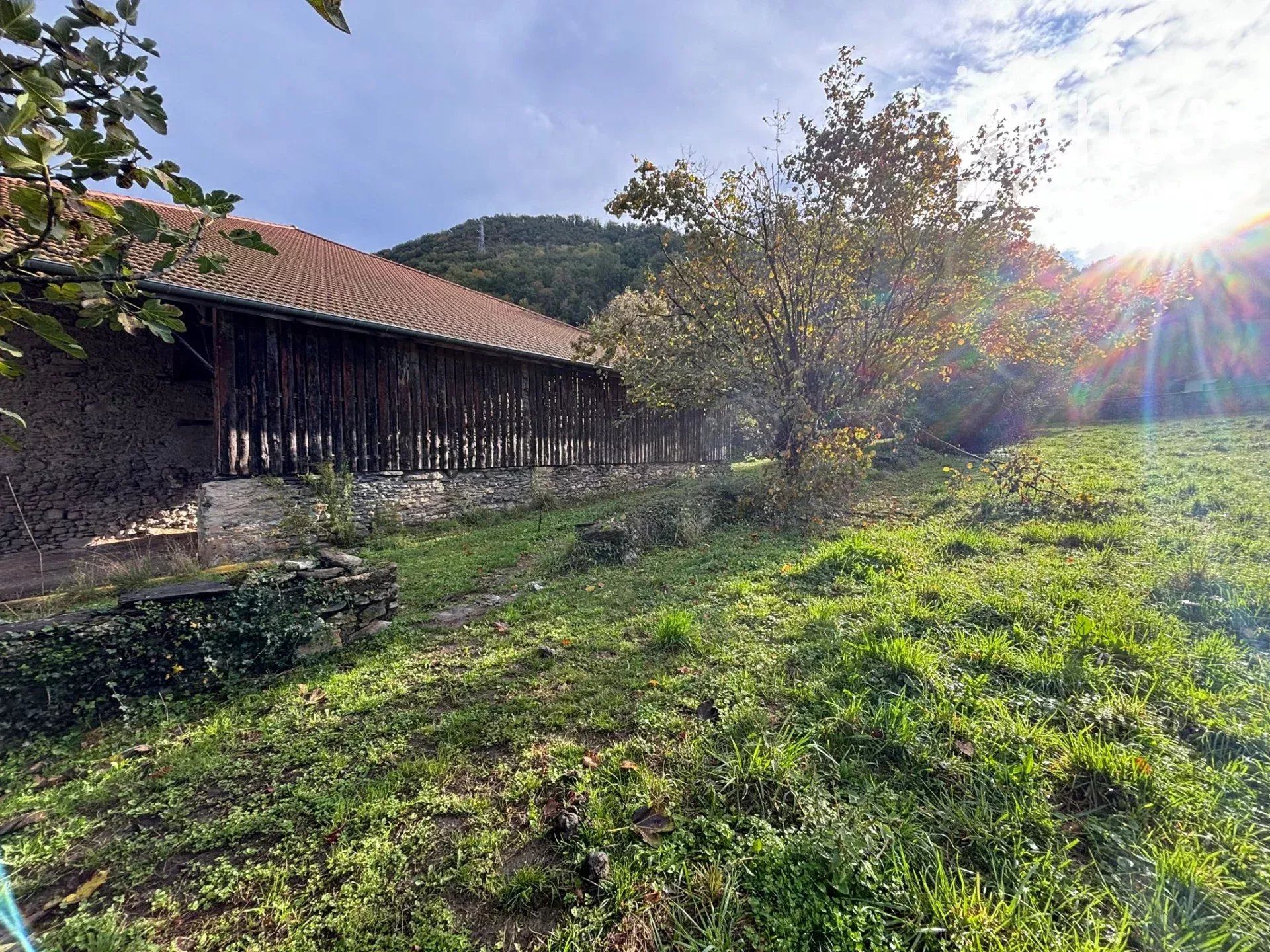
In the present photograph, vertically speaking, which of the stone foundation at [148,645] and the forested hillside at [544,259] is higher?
the forested hillside at [544,259]

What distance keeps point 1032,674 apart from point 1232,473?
29.2ft

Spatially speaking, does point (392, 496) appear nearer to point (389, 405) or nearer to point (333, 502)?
point (333, 502)

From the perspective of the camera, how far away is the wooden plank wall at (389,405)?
7473mm

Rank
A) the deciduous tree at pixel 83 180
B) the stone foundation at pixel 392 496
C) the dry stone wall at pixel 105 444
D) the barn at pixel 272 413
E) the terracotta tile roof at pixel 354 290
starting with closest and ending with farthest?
the deciduous tree at pixel 83 180 < the stone foundation at pixel 392 496 < the barn at pixel 272 413 < the terracotta tile roof at pixel 354 290 < the dry stone wall at pixel 105 444

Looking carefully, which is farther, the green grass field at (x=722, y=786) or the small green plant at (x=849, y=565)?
the small green plant at (x=849, y=565)

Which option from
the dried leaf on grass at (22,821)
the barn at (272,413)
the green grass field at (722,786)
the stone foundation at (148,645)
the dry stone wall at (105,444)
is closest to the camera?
the green grass field at (722,786)

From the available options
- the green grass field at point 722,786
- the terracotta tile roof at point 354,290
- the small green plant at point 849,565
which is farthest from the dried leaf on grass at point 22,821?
the terracotta tile roof at point 354,290

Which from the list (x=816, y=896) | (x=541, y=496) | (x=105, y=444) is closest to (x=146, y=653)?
(x=816, y=896)

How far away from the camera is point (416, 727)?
2.72m

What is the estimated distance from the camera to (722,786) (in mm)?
2107

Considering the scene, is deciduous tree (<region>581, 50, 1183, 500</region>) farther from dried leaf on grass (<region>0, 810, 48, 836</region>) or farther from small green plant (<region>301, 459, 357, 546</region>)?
dried leaf on grass (<region>0, 810, 48, 836</region>)

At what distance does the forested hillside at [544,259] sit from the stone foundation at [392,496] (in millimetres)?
14518

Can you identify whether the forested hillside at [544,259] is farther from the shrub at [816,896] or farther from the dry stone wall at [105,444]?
the shrub at [816,896]

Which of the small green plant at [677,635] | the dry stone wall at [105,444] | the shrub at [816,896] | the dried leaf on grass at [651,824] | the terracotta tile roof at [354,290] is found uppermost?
the terracotta tile roof at [354,290]
